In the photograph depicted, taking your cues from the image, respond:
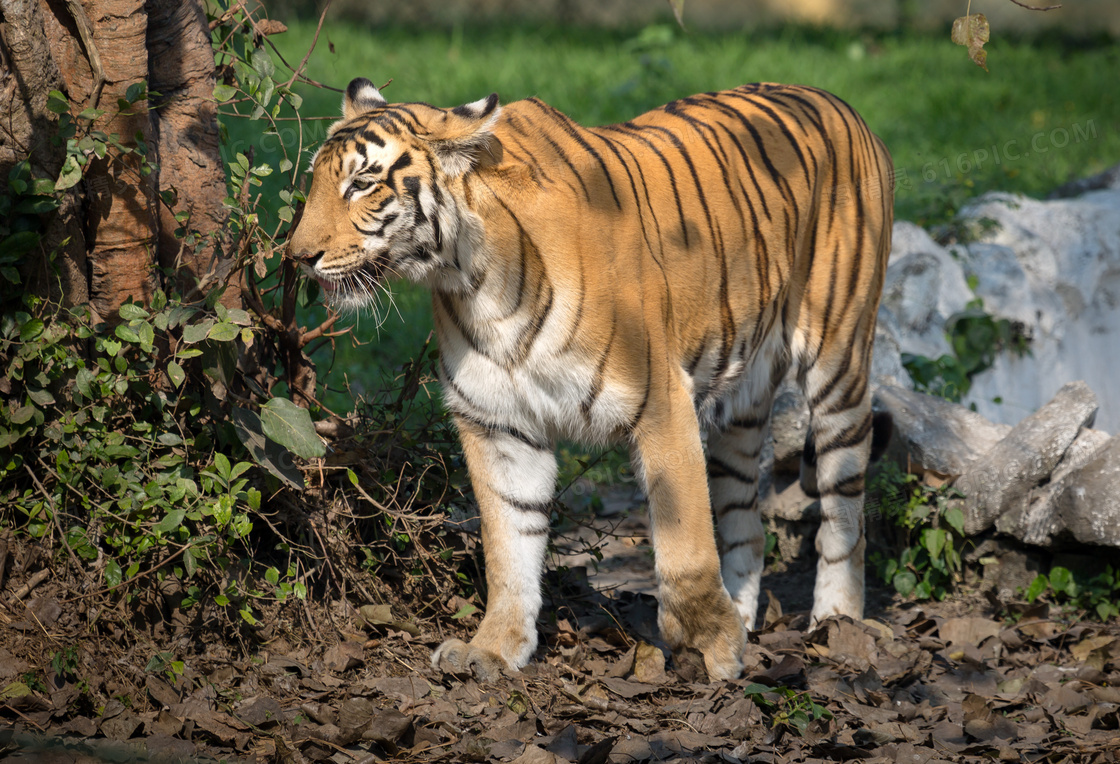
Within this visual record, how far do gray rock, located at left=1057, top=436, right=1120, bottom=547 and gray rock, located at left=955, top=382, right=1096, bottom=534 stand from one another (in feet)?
0.63

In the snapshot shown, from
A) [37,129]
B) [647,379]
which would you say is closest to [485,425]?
[647,379]

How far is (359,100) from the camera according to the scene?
309cm

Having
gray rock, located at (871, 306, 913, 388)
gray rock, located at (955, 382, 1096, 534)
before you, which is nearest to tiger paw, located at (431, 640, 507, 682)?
gray rock, located at (955, 382, 1096, 534)

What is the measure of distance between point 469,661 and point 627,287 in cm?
122

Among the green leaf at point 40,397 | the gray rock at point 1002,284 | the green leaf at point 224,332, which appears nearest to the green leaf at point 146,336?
the green leaf at point 224,332

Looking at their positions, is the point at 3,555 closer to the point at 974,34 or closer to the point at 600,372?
the point at 600,372

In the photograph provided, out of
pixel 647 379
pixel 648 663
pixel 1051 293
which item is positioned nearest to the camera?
pixel 647 379

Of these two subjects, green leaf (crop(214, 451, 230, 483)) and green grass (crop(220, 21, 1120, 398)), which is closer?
green leaf (crop(214, 451, 230, 483))

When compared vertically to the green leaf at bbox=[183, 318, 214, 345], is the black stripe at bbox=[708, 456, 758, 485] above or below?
below

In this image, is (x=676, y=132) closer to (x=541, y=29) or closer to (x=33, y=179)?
(x=33, y=179)

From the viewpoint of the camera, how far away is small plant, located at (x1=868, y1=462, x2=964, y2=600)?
4.25m

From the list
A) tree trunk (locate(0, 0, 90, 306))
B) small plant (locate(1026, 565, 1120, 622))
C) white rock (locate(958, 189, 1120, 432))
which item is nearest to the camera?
tree trunk (locate(0, 0, 90, 306))

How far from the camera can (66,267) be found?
2.87 m

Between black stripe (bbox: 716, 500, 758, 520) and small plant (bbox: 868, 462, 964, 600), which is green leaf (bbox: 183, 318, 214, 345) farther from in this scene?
small plant (bbox: 868, 462, 964, 600)
